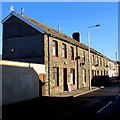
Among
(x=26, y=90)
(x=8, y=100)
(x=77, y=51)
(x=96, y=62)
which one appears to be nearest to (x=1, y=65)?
(x=8, y=100)

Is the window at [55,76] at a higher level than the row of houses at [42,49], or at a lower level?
lower

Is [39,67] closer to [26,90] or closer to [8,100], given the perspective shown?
[26,90]

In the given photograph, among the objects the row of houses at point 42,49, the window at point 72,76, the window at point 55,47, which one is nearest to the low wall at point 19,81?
the row of houses at point 42,49

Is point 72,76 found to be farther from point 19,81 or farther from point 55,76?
point 19,81

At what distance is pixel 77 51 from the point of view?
24.5m

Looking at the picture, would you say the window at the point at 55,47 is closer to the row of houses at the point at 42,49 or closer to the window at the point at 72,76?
the row of houses at the point at 42,49

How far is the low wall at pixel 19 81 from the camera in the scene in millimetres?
12520

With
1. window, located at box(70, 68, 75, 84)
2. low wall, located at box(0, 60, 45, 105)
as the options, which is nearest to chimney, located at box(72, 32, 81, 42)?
window, located at box(70, 68, 75, 84)

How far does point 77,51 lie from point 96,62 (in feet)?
36.2

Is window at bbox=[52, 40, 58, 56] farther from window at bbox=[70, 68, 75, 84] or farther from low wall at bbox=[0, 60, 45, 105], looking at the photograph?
window at bbox=[70, 68, 75, 84]

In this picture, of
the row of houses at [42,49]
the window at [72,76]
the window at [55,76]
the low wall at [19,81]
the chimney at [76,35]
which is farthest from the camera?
the chimney at [76,35]

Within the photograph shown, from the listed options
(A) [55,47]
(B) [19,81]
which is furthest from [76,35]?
(B) [19,81]

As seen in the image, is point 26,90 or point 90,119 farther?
point 26,90

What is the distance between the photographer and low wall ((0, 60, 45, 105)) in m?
12.5
